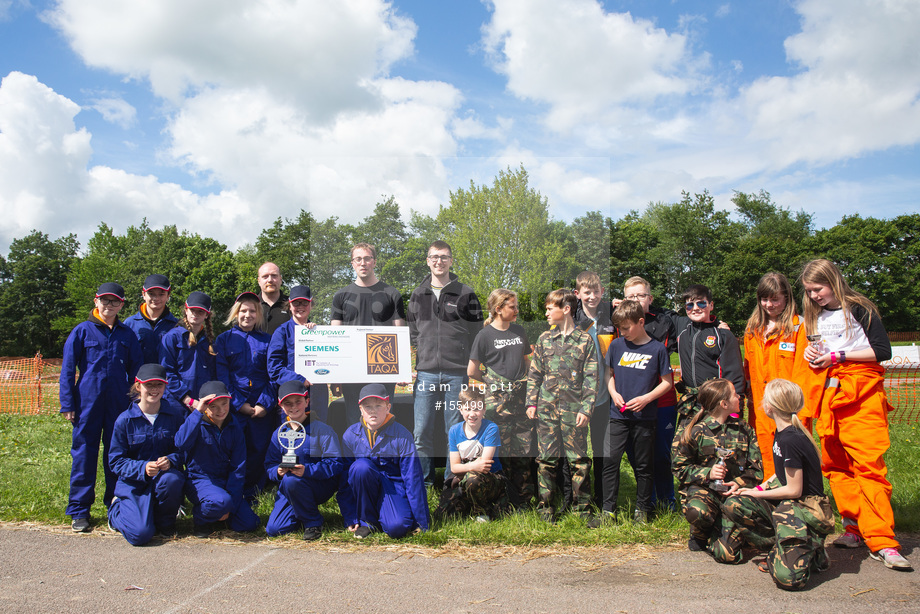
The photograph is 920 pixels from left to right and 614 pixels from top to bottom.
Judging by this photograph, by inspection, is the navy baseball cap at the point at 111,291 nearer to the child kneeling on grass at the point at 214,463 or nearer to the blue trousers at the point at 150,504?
the child kneeling on grass at the point at 214,463

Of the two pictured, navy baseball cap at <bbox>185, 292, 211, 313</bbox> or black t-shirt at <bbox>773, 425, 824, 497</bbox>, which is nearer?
black t-shirt at <bbox>773, 425, 824, 497</bbox>

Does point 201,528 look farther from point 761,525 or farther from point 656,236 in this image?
point 656,236

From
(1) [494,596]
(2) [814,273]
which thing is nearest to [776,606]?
(1) [494,596]

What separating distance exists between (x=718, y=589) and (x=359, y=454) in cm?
294

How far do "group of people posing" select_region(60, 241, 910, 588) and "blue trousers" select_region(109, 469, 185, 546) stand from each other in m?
0.01

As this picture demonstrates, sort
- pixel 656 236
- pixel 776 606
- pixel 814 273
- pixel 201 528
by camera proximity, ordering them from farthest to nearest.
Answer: pixel 656 236 → pixel 201 528 → pixel 814 273 → pixel 776 606

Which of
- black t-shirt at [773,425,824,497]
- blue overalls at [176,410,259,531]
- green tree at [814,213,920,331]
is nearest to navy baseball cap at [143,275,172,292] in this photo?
blue overalls at [176,410,259,531]

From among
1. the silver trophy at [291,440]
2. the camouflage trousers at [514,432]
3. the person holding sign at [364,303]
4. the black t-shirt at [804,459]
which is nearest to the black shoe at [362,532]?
the silver trophy at [291,440]

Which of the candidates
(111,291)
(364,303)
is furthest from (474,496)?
(111,291)

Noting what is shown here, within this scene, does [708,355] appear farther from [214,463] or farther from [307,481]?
[214,463]

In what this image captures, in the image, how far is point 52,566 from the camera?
4074 mm

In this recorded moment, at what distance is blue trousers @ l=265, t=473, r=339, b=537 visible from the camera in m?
4.71

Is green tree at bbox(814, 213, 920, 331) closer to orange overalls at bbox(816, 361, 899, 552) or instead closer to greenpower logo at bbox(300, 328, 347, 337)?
orange overalls at bbox(816, 361, 899, 552)

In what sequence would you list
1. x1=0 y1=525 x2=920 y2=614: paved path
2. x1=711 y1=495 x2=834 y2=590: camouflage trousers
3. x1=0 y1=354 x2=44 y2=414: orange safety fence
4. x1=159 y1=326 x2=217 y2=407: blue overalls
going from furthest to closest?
A: 1. x1=0 y1=354 x2=44 y2=414: orange safety fence
2. x1=159 y1=326 x2=217 y2=407: blue overalls
3. x1=711 y1=495 x2=834 y2=590: camouflage trousers
4. x1=0 y1=525 x2=920 y2=614: paved path
